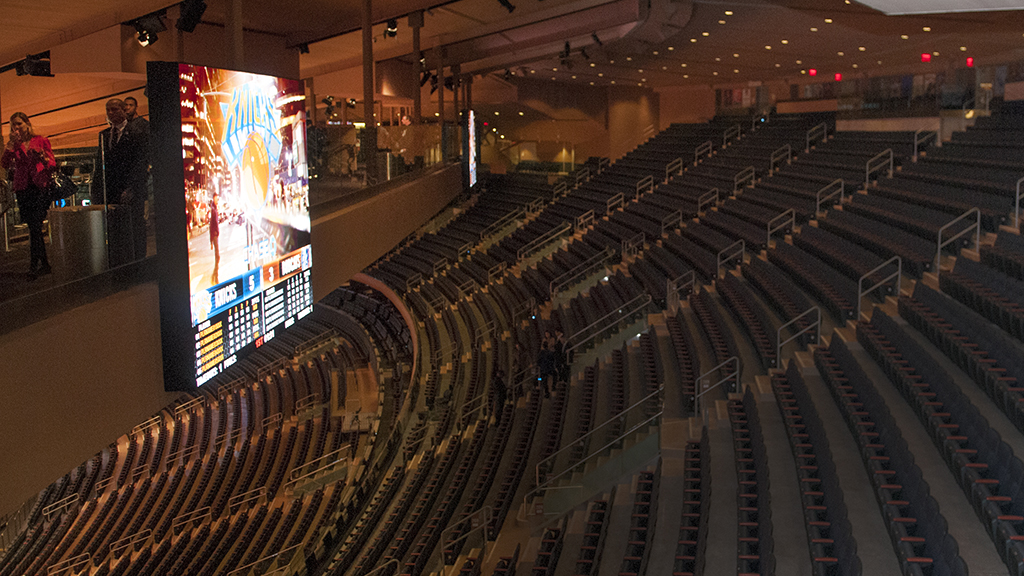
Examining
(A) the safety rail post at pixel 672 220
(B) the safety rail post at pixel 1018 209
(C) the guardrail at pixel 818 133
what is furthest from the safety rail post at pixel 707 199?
(B) the safety rail post at pixel 1018 209

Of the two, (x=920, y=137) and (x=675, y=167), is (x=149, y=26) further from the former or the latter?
(x=675, y=167)

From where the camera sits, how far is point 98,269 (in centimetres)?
474

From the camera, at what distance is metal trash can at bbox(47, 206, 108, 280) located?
4.56 meters

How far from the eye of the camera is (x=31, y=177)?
15.1 ft

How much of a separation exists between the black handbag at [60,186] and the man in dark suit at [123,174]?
115 millimetres

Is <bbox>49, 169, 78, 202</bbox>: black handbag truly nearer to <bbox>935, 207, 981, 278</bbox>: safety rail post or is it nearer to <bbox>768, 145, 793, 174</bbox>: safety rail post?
<bbox>935, 207, 981, 278</bbox>: safety rail post

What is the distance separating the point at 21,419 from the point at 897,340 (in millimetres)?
6474

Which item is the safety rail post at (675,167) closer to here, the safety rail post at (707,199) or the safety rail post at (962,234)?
the safety rail post at (707,199)

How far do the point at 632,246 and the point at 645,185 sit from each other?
4.97m

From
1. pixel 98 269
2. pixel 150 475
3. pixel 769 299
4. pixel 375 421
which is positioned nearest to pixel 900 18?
pixel 769 299

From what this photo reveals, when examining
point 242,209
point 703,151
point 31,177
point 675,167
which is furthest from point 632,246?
point 31,177

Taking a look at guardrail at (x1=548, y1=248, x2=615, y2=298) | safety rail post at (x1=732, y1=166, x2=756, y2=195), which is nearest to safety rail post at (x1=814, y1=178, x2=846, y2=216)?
safety rail post at (x1=732, y1=166, x2=756, y2=195)

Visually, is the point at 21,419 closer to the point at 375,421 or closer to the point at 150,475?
the point at 375,421

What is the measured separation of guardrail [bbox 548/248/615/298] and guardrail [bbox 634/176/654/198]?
180 inches
